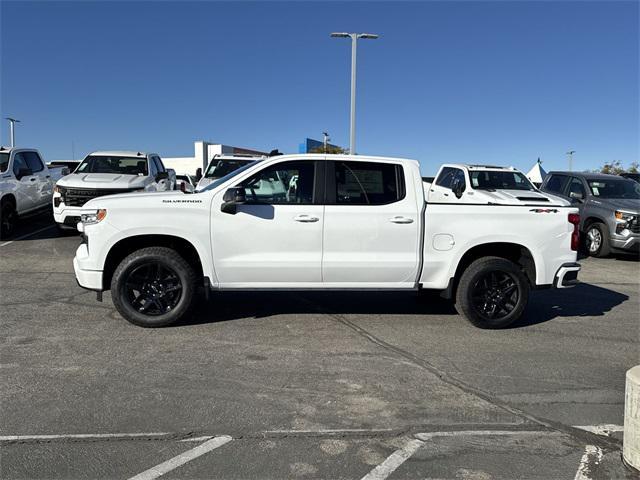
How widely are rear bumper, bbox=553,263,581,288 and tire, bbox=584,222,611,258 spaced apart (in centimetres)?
672

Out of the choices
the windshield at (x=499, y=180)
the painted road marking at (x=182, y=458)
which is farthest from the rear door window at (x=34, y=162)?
the painted road marking at (x=182, y=458)

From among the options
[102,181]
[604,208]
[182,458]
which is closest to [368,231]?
[182,458]

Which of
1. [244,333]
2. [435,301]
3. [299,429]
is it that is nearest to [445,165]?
[435,301]

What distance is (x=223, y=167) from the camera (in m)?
14.1

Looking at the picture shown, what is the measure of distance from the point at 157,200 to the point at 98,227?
68 centimetres

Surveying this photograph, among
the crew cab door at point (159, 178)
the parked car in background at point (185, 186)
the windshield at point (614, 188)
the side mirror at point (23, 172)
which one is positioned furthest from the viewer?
the windshield at point (614, 188)

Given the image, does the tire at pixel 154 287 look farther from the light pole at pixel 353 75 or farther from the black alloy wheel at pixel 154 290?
the light pole at pixel 353 75

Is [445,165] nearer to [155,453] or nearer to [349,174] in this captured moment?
[349,174]

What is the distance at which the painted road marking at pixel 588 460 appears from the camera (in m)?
3.30

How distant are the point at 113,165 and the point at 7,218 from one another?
2482 mm

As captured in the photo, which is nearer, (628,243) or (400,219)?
(400,219)

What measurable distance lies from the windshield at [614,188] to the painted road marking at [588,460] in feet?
35.2

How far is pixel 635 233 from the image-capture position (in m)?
11.8

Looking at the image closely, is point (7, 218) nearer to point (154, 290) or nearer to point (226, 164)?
point (226, 164)
